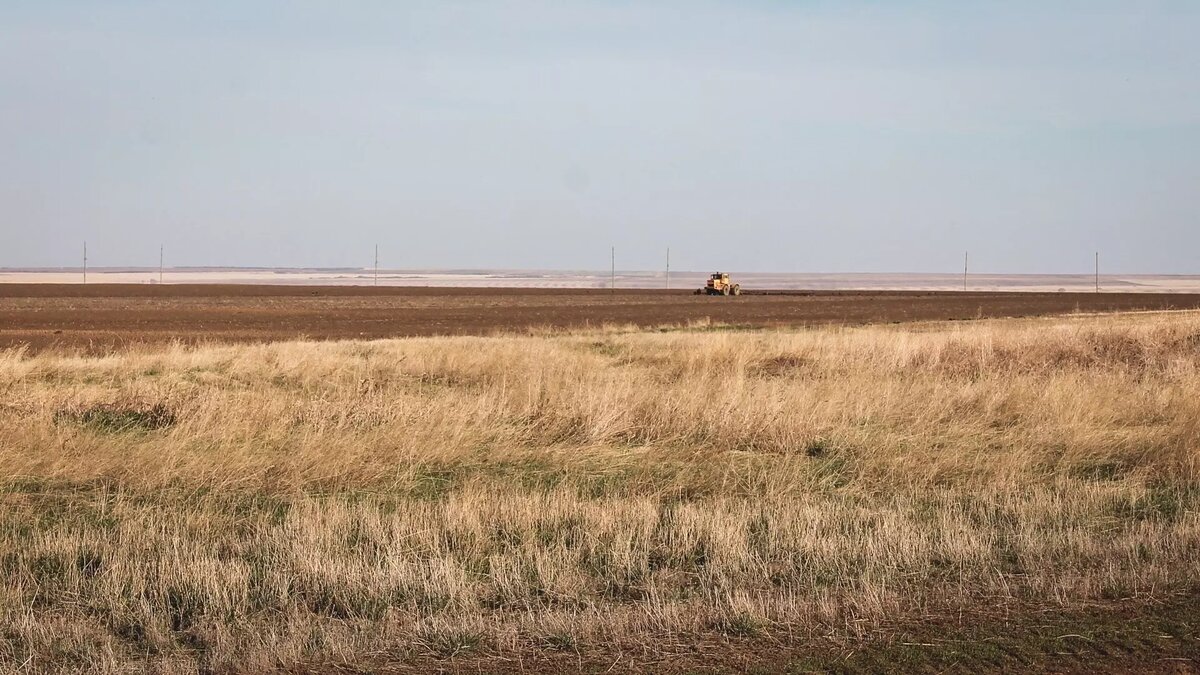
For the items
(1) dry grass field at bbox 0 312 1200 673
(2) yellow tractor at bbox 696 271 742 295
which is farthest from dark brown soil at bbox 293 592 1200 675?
(2) yellow tractor at bbox 696 271 742 295

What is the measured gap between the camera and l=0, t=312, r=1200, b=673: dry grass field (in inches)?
270

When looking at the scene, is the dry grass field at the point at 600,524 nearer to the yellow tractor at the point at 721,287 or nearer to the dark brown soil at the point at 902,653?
the dark brown soil at the point at 902,653

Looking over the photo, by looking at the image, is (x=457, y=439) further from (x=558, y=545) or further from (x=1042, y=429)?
(x=1042, y=429)

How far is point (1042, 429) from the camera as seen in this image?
1454 centimetres

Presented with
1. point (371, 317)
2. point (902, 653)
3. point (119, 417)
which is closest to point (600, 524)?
point (902, 653)

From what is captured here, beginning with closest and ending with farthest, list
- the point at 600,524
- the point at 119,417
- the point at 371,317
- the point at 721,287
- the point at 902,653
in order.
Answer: the point at 902,653 → the point at 600,524 → the point at 119,417 → the point at 371,317 → the point at 721,287

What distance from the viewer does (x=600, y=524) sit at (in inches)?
378

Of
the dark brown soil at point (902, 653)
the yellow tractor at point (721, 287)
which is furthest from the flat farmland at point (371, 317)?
the dark brown soil at point (902, 653)

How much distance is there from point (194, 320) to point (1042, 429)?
4369 cm

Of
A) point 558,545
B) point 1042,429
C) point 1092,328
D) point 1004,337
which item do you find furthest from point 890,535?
point 1092,328

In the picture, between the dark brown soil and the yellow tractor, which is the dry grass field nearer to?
the dark brown soil

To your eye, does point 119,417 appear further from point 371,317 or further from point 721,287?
point 721,287

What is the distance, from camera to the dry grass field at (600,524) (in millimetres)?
6852

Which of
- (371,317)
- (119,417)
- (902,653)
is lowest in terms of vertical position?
(902,653)
